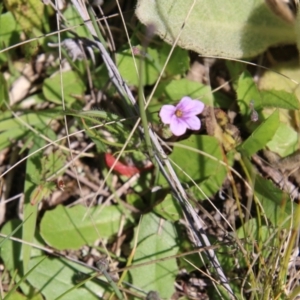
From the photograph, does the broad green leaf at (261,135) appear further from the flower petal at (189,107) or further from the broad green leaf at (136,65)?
the broad green leaf at (136,65)

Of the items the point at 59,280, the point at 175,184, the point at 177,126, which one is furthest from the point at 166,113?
the point at 59,280

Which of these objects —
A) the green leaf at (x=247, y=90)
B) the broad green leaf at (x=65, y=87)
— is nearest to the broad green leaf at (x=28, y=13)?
the broad green leaf at (x=65, y=87)

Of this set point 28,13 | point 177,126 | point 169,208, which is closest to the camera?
point 177,126

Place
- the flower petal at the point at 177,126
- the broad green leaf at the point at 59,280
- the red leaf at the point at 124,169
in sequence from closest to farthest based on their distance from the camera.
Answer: the flower petal at the point at 177,126 → the broad green leaf at the point at 59,280 → the red leaf at the point at 124,169

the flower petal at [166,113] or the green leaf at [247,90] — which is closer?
the flower petal at [166,113]

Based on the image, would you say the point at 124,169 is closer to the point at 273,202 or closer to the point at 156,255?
the point at 156,255

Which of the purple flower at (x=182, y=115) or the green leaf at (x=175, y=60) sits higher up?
the green leaf at (x=175, y=60)

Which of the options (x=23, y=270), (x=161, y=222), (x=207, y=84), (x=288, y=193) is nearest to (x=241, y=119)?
(x=207, y=84)

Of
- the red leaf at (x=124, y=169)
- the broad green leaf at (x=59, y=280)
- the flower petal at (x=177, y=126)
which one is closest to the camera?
the flower petal at (x=177, y=126)
